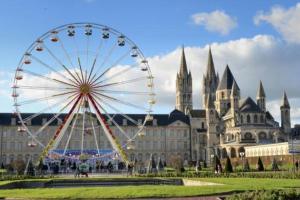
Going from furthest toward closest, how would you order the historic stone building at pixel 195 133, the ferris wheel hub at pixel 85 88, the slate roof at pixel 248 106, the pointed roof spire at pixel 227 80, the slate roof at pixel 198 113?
1. the pointed roof spire at pixel 227 80
2. the slate roof at pixel 198 113
3. the slate roof at pixel 248 106
4. the historic stone building at pixel 195 133
5. the ferris wheel hub at pixel 85 88

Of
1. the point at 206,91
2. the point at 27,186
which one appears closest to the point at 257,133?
the point at 206,91

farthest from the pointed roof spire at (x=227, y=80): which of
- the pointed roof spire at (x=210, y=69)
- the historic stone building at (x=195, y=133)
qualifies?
the pointed roof spire at (x=210, y=69)

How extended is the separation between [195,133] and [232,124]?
25.6 ft

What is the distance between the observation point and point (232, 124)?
104m

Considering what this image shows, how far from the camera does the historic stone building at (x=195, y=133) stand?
305 feet

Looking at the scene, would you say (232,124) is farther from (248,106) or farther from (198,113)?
(198,113)

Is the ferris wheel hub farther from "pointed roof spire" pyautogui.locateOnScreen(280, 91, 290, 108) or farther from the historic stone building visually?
"pointed roof spire" pyautogui.locateOnScreen(280, 91, 290, 108)

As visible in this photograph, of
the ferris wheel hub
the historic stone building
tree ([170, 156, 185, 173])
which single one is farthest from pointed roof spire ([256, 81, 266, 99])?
the ferris wheel hub

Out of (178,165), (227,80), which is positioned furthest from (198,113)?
(178,165)

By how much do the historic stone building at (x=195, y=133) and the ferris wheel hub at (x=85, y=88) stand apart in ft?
176

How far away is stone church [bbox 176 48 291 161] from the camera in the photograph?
9544 cm

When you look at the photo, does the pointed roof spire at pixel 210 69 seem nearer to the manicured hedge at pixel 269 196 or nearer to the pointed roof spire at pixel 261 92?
the pointed roof spire at pixel 261 92

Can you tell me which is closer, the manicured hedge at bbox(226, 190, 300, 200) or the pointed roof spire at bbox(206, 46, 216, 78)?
the manicured hedge at bbox(226, 190, 300, 200)

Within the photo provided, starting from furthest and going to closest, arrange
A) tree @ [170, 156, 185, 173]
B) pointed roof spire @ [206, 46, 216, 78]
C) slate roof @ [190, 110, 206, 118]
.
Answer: pointed roof spire @ [206, 46, 216, 78], slate roof @ [190, 110, 206, 118], tree @ [170, 156, 185, 173]
